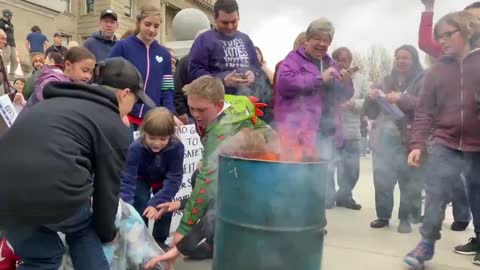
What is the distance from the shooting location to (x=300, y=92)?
3346mm

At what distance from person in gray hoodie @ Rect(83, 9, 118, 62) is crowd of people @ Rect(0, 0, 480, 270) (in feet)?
0.04

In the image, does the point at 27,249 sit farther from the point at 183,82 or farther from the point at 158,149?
the point at 183,82

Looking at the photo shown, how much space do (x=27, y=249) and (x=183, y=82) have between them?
7.95 feet

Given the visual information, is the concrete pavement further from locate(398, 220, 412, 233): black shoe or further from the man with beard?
the man with beard

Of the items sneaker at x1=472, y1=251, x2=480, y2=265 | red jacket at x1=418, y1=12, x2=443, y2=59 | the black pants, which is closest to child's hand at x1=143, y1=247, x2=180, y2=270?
the black pants

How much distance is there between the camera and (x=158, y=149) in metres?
2.88

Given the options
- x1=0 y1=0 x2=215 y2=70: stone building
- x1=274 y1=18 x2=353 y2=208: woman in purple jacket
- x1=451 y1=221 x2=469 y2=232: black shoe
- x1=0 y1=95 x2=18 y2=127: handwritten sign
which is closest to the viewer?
x1=274 y1=18 x2=353 y2=208: woman in purple jacket

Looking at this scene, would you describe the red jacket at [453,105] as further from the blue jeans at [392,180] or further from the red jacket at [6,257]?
the red jacket at [6,257]

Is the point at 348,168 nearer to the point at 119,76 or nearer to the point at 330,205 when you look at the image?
the point at 330,205

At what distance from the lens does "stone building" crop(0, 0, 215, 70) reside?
13305 mm

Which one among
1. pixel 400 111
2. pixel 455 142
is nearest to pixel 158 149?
pixel 455 142

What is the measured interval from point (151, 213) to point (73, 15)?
70.6ft

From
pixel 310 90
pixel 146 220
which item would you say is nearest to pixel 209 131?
pixel 146 220

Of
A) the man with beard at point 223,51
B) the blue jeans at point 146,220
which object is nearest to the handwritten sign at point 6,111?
the blue jeans at point 146,220
